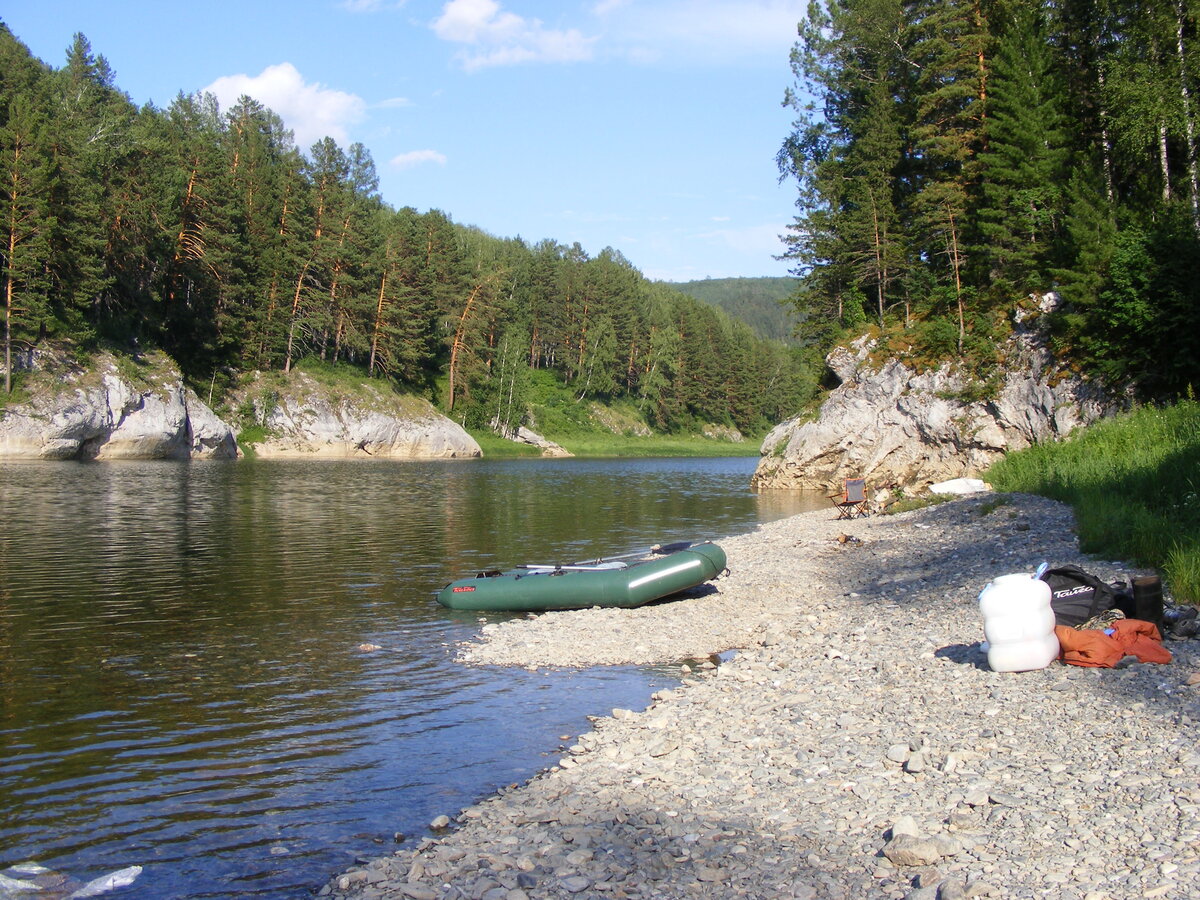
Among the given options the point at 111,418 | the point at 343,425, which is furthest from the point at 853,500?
the point at 343,425

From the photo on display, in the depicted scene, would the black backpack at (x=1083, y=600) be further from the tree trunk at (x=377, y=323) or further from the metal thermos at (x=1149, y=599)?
the tree trunk at (x=377, y=323)

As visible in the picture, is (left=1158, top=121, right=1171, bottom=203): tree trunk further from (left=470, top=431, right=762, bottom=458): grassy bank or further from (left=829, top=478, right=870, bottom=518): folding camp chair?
(left=470, top=431, right=762, bottom=458): grassy bank

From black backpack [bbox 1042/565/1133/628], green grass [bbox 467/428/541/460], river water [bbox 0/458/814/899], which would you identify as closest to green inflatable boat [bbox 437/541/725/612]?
river water [bbox 0/458/814/899]

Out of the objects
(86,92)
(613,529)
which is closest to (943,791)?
(613,529)

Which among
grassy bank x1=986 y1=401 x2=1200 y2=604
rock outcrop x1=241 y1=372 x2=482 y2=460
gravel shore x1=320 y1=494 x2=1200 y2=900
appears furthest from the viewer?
rock outcrop x1=241 y1=372 x2=482 y2=460

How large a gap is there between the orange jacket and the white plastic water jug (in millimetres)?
165

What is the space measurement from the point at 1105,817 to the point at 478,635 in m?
10.4

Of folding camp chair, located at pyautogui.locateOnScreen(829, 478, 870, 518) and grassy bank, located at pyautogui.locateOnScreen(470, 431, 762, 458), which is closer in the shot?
folding camp chair, located at pyautogui.locateOnScreen(829, 478, 870, 518)

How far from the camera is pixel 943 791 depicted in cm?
692

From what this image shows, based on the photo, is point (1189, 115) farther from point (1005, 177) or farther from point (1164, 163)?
point (1005, 177)

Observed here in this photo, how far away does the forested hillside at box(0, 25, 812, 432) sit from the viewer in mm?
54125

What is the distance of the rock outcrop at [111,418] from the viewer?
164 ft

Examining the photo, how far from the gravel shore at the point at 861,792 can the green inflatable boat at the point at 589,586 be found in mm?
3567

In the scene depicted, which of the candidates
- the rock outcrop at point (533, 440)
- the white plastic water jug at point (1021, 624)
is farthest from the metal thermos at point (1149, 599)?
the rock outcrop at point (533, 440)
